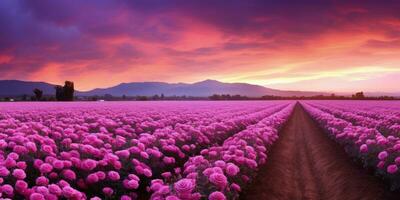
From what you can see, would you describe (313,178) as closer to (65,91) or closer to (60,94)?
(60,94)

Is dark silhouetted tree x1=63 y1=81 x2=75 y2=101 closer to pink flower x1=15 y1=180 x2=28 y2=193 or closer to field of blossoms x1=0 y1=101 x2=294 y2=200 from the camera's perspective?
field of blossoms x1=0 y1=101 x2=294 y2=200

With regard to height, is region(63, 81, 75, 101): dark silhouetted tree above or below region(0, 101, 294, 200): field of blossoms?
above

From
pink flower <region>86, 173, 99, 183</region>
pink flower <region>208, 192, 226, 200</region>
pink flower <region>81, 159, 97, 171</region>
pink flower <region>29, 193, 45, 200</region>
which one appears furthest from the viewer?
pink flower <region>81, 159, 97, 171</region>

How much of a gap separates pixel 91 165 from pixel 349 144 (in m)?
10.8

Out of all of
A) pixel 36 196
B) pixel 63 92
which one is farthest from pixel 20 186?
pixel 63 92

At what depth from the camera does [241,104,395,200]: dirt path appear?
1014 centimetres

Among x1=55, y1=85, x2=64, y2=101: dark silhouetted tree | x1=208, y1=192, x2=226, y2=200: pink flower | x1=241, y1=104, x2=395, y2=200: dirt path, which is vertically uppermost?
x1=55, y1=85, x2=64, y2=101: dark silhouetted tree

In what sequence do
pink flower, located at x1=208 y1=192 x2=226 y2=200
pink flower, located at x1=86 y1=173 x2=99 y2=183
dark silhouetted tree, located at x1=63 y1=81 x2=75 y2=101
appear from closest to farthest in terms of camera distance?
pink flower, located at x1=208 y1=192 x2=226 y2=200 → pink flower, located at x1=86 y1=173 x2=99 y2=183 → dark silhouetted tree, located at x1=63 y1=81 x2=75 y2=101

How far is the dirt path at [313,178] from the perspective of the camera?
10141 mm

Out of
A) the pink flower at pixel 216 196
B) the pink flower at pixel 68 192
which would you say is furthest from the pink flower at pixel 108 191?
the pink flower at pixel 216 196

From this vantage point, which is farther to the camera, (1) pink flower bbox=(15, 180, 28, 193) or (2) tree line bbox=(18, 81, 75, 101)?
(2) tree line bbox=(18, 81, 75, 101)

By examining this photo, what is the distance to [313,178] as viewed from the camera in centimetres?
1264

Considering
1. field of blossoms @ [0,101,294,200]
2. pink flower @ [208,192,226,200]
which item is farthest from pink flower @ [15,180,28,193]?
pink flower @ [208,192,226,200]

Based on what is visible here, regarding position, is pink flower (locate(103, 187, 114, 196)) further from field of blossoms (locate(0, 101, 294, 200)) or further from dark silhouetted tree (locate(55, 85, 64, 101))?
dark silhouetted tree (locate(55, 85, 64, 101))
